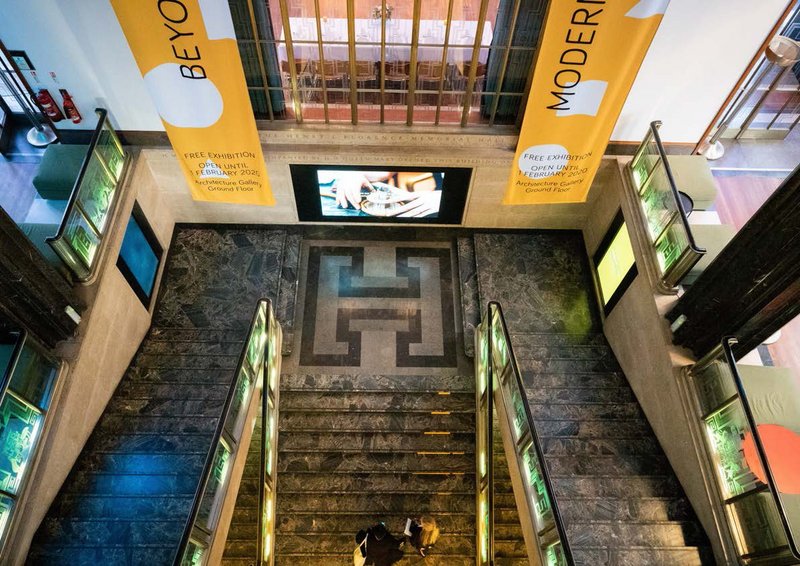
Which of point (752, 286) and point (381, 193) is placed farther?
point (381, 193)

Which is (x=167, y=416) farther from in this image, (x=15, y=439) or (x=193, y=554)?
(x=193, y=554)

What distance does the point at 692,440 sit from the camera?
265 inches

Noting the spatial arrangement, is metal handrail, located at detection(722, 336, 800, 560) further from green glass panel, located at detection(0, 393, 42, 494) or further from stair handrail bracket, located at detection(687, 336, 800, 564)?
green glass panel, located at detection(0, 393, 42, 494)

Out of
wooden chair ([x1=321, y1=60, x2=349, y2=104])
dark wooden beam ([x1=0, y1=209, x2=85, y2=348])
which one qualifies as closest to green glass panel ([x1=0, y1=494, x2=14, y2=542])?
dark wooden beam ([x1=0, y1=209, x2=85, y2=348])

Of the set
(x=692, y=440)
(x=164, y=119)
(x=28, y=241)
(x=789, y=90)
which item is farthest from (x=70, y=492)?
(x=789, y=90)

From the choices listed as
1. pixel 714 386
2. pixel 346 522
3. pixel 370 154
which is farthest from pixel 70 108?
pixel 714 386

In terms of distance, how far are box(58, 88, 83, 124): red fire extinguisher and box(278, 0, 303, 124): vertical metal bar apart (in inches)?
125

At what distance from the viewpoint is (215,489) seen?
6.30m

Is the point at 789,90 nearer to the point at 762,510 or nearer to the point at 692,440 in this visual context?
the point at 692,440

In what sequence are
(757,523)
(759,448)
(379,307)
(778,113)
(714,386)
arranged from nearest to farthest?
(759,448), (757,523), (714,386), (778,113), (379,307)

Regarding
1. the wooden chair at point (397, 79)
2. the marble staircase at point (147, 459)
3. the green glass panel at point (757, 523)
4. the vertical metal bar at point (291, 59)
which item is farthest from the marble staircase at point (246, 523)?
the green glass panel at point (757, 523)

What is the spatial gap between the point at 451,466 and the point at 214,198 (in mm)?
5380

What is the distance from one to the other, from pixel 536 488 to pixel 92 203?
6.78 meters

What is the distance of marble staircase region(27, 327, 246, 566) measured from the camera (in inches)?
258
